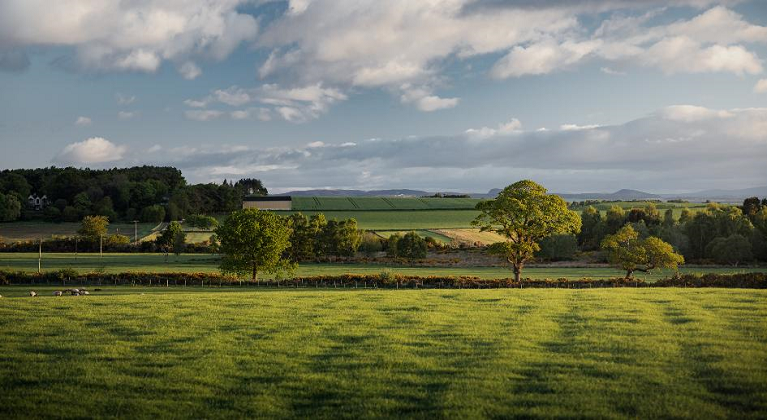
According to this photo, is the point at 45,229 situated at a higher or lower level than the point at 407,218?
lower

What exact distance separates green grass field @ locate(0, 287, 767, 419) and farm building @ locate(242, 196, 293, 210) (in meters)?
147

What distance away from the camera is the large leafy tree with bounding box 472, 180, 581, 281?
50.3 m

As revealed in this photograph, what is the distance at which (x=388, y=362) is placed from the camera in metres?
15.0

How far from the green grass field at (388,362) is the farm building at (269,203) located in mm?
146556

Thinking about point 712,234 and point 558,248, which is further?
point 712,234

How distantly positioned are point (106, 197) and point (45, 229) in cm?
2262

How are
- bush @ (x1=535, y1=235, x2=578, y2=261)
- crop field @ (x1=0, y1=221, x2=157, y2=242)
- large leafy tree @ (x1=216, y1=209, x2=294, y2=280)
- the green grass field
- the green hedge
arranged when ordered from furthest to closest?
crop field @ (x1=0, y1=221, x2=157, y2=242) < bush @ (x1=535, y1=235, x2=578, y2=261) < large leafy tree @ (x1=216, y1=209, x2=294, y2=280) < the green hedge < the green grass field

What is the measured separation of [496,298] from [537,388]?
15.8 m

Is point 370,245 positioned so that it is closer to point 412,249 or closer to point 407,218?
point 412,249

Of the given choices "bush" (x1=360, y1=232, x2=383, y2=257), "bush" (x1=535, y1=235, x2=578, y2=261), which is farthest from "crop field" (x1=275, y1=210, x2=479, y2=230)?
"bush" (x1=535, y1=235, x2=578, y2=261)

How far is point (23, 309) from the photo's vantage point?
24.8 metres

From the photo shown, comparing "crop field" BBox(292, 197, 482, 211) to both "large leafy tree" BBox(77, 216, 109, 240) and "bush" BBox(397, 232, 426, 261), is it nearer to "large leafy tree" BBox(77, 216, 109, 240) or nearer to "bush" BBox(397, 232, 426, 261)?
"large leafy tree" BBox(77, 216, 109, 240)

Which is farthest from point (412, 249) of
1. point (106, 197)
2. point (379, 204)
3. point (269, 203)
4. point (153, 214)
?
point (106, 197)

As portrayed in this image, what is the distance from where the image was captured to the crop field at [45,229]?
4464 inches
